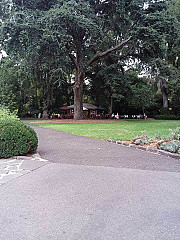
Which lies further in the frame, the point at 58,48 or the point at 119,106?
the point at 119,106

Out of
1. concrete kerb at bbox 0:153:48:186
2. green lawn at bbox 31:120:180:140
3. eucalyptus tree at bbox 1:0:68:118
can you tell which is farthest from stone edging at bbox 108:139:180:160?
eucalyptus tree at bbox 1:0:68:118

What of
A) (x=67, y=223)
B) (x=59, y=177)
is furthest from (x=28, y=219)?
(x=59, y=177)

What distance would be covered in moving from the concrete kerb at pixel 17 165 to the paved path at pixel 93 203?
0.21 metres

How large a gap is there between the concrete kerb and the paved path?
21cm

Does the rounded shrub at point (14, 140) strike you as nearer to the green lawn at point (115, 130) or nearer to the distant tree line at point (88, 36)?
the green lawn at point (115, 130)

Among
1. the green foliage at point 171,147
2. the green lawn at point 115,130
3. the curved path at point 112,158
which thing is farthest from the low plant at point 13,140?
the green lawn at point 115,130

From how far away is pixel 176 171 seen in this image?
5281 millimetres

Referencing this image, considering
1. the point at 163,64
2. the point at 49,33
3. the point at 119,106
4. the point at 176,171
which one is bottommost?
the point at 176,171

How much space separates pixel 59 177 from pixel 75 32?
18891mm

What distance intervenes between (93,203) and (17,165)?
2.94m

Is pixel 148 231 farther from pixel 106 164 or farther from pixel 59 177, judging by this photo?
pixel 106 164

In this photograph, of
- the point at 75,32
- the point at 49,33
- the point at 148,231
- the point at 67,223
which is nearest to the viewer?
the point at 148,231

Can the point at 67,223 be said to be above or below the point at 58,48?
below

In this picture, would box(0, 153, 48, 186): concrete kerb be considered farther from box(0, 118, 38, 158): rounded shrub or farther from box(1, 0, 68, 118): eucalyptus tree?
box(1, 0, 68, 118): eucalyptus tree
